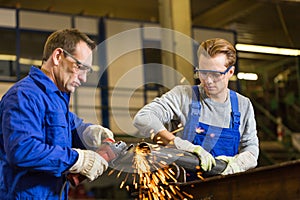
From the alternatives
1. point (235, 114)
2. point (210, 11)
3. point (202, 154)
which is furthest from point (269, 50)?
point (210, 11)

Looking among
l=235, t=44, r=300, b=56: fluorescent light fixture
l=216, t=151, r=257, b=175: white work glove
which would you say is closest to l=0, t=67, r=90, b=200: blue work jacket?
l=216, t=151, r=257, b=175: white work glove

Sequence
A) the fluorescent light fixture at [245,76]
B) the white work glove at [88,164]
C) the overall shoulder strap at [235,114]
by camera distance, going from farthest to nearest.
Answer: the fluorescent light fixture at [245,76], the overall shoulder strap at [235,114], the white work glove at [88,164]

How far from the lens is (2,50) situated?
9.95 m

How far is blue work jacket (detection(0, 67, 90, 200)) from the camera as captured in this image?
9.23 feet

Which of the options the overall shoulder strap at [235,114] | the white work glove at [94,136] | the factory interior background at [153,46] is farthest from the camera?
the factory interior background at [153,46]

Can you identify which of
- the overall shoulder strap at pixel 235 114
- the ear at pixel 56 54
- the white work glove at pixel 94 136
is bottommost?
the white work glove at pixel 94 136

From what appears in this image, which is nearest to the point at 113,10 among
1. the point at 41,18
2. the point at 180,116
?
the point at 41,18

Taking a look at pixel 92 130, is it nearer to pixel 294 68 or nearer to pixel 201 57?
pixel 201 57

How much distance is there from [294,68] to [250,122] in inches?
323

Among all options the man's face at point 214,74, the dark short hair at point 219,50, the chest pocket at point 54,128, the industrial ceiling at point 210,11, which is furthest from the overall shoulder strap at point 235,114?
the industrial ceiling at point 210,11

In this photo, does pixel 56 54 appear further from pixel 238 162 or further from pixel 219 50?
pixel 238 162

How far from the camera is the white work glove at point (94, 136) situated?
327cm

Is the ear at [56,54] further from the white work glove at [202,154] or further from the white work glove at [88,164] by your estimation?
the white work glove at [202,154]

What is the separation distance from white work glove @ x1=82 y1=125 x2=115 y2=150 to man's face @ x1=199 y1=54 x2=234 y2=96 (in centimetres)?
54
